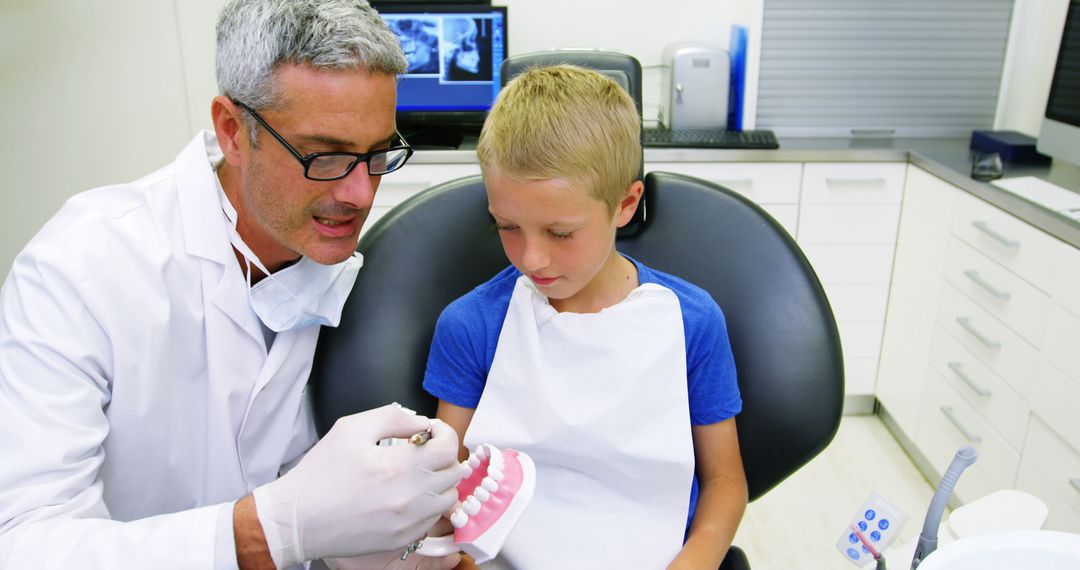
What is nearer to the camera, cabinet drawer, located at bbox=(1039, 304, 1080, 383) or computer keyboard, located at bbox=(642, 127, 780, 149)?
cabinet drawer, located at bbox=(1039, 304, 1080, 383)

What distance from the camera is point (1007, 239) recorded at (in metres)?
1.93

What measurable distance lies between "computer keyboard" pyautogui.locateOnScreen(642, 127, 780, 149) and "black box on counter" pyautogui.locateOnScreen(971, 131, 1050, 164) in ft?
1.92

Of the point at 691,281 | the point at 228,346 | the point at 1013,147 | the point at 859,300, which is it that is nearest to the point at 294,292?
the point at 228,346

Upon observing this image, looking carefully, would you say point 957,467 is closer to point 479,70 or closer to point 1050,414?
point 1050,414

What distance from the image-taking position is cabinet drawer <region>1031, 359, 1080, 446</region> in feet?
5.65

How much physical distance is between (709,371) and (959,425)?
4.39 ft

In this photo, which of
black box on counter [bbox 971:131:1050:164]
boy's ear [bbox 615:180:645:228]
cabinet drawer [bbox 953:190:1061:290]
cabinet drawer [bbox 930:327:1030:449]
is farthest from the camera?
black box on counter [bbox 971:131:1050:164]

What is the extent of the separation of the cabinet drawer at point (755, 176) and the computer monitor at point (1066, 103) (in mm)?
617

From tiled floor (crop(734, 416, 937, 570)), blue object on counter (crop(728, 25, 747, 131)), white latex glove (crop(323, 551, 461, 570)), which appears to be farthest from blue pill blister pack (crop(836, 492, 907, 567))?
blue object on counter (crop(728, 25, 747, 131))

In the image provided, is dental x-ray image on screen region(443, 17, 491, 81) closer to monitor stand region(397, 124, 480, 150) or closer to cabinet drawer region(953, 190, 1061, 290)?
monitor stand region(397, 124, 480, 150)

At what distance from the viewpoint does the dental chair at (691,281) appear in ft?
3.77

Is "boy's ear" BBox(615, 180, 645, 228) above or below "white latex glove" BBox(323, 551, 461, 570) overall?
above

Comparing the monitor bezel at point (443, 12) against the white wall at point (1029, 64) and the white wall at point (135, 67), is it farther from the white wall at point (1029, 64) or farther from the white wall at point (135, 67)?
the white wall at point (1029, 64)

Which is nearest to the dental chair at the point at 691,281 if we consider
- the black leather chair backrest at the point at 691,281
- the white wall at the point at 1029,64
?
the black leather chair backrest at the point at 691,281
